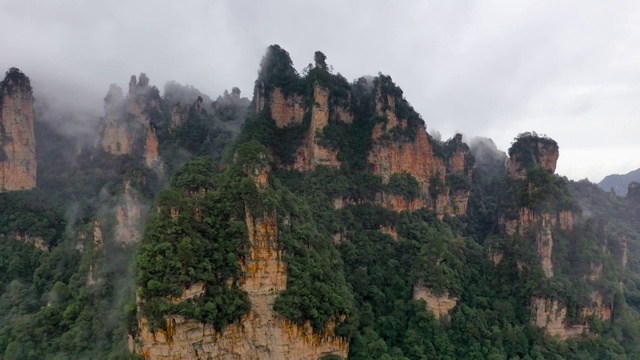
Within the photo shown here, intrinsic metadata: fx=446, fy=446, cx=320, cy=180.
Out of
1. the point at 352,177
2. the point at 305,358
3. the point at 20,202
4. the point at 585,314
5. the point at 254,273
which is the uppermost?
the point at 352,177

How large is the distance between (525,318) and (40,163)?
56855 mm

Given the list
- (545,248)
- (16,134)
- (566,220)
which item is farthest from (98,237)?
(566,220)

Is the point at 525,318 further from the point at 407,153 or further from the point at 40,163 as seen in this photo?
the point at 40,163

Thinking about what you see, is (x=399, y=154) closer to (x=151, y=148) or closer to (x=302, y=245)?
(x=302, y=245)

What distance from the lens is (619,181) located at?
125562mm

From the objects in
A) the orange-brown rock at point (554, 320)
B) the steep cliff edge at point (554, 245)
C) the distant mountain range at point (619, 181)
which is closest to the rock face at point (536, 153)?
the steep cliff edge at point (554, 245)

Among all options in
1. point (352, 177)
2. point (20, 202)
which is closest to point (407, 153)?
point (352, 177)

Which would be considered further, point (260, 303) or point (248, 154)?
point (248, 154)

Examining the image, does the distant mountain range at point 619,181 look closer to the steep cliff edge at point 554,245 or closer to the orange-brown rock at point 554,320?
the steep cliff edge at point 554,245

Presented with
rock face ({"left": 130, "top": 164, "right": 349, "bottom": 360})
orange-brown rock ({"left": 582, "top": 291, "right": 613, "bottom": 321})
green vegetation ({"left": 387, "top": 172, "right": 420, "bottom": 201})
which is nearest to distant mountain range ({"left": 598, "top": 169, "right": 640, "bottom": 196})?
orange-brown rock ({"left": 582, "top": 291, "right": 613, "bottom": 321})

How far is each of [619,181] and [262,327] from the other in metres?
129

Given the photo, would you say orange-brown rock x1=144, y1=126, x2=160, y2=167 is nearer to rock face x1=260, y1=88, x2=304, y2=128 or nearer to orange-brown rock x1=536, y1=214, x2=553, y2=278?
rock face x1=260, y1=88, x2=304, y2=128

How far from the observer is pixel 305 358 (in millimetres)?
33531

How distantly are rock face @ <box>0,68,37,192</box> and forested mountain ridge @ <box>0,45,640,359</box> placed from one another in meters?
1.87
